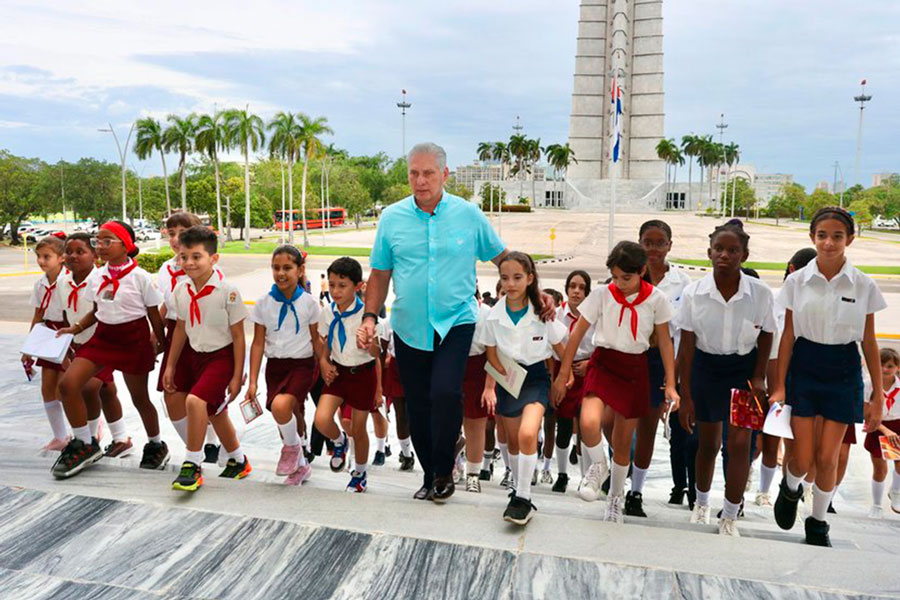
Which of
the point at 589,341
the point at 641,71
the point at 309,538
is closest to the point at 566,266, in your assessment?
the point at 589,341

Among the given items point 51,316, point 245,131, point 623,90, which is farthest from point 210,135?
point 623,90

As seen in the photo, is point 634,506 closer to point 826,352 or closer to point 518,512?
point 518,512

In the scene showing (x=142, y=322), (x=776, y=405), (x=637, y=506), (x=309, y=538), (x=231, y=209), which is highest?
(x=231, y=209)

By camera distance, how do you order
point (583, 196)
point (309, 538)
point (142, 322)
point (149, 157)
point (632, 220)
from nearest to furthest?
point (309, 538), point (142, 322), point (149, 157), point (632, 220), point (583, 196)

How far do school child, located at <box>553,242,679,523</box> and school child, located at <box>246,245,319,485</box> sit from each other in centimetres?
170

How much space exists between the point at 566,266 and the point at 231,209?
3677 centimetres

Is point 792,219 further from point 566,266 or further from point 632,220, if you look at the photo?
point 566,266

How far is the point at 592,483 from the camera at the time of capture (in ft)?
12.2

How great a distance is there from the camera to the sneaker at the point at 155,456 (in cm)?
445

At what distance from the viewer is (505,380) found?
3.80 meters

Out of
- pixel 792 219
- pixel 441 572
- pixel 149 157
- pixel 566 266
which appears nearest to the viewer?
pixel 441 572

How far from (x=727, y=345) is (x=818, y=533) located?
112 cm

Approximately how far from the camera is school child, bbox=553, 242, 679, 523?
3.73 meters

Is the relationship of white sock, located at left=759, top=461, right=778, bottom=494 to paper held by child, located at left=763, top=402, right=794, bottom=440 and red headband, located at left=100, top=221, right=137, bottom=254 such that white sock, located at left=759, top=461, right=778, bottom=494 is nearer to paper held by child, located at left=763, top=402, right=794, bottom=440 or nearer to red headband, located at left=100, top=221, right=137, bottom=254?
paper held by child, located at left=763, top=402, right=794, bottom=440
